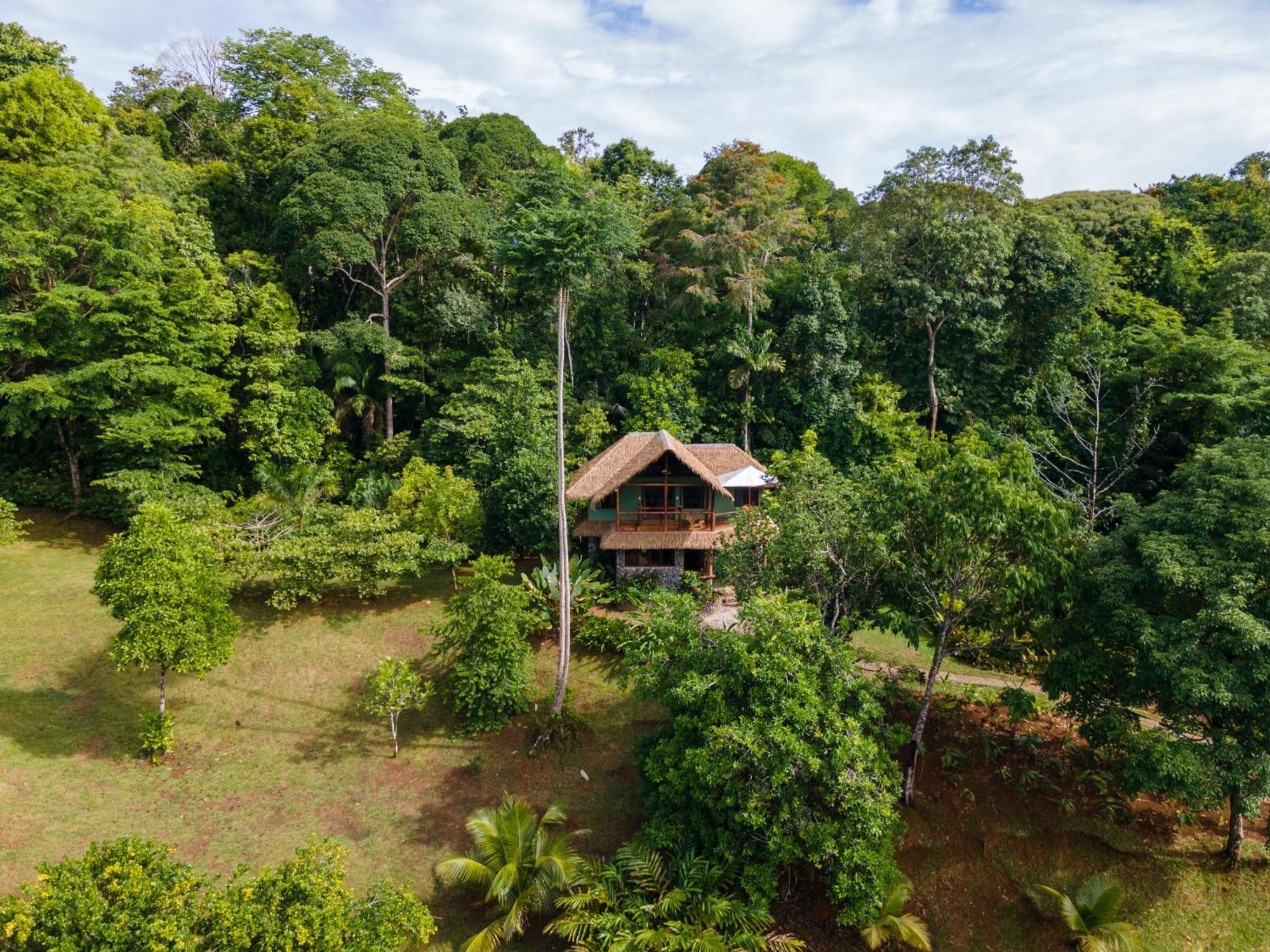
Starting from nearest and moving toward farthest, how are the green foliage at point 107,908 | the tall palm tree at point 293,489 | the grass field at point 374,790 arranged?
the green foliage at point 107,908 < the grass field at point 374,790 < the tall palm tree at point 293,489

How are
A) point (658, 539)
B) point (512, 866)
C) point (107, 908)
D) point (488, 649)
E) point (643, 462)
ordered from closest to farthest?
point (107, 908), point (512, 866), point (488, 649), point (643, 462), point (658, 539)

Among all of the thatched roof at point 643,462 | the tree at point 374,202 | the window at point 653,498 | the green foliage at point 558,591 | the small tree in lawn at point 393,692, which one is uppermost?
the tree at point 374,202

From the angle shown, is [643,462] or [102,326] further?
[102,326]

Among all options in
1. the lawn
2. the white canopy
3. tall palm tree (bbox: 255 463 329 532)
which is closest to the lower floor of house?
the white canopy

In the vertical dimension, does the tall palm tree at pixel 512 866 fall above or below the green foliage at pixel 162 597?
below

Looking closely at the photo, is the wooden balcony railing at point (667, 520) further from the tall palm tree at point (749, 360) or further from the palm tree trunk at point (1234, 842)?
the palm tree trunk at point (1234, 842)

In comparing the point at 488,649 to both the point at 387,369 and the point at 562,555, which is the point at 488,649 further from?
the point at 387,369

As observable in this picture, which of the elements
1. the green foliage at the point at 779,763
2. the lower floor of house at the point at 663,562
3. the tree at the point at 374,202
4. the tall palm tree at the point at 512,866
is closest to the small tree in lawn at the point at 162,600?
the tall palm tree at the point at 512,866

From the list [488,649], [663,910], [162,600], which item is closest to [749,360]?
[488,649]
